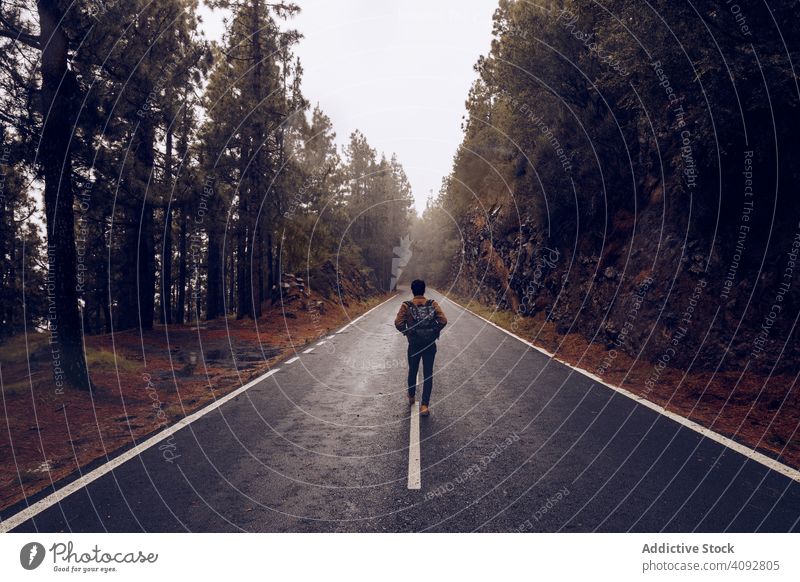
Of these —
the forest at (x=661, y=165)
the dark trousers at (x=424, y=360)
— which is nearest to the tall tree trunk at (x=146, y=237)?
the dark trousers at (x=424, y=360)

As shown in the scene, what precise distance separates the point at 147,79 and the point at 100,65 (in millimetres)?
2951

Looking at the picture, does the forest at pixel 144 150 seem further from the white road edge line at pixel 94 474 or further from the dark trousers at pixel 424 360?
the dark trousers at pixel 424 360

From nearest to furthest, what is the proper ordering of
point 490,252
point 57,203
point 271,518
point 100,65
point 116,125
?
point 271,518 → point 57,203 → point 100,65 → point 116,125 → point 490,252

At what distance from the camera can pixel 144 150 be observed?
16.1 meters

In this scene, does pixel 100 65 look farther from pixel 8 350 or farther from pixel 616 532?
pixel 616 532

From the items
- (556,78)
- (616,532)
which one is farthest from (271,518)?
(556,78)

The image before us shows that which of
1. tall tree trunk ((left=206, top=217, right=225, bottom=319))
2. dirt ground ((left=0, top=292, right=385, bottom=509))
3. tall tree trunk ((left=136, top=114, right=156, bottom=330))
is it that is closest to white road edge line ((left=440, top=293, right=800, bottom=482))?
dirt ground ((left=0, top=292, right=385, bottom=509))

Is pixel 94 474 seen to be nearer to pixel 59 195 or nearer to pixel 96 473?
pixel 96 473

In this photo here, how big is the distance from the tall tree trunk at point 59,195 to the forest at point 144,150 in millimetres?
23

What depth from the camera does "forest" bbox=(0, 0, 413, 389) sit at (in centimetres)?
851

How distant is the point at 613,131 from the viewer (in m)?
13.3

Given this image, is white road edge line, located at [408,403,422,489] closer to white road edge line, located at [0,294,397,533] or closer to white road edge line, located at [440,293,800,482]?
white road edge line, located at [0,294,397,533]

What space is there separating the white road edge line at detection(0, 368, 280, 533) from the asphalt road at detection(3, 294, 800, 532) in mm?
125

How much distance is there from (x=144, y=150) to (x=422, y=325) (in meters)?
13.9
